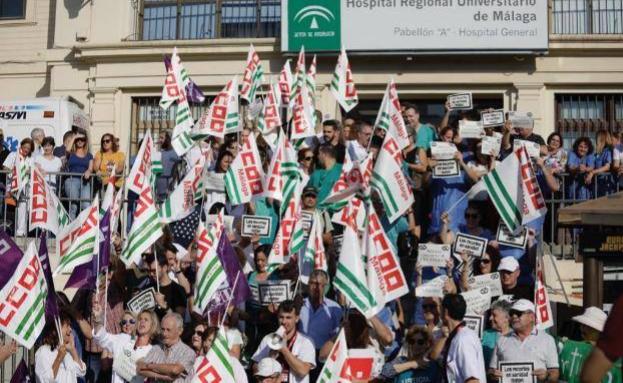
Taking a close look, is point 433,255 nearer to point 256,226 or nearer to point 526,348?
point 526,348

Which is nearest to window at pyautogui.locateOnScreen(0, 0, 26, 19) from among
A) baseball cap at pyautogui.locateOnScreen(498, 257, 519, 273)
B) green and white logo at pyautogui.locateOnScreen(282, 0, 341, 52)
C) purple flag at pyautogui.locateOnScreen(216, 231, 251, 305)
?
green and white logo at pyautogui.locateOnScreen(282, 0, 341, 52)

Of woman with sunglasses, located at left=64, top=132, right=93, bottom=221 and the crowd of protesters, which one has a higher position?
woman with sunglasses, located at left=64, top=132, right=93, bottom=221

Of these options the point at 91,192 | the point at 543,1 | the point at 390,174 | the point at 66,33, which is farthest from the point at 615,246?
the point at 66,33

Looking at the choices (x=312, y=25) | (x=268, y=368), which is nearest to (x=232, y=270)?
(x=268, y=368)

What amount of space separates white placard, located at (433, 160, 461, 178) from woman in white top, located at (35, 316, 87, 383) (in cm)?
394

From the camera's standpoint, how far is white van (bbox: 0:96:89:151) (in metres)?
19.4

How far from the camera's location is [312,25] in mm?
20891

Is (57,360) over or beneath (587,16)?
beneath

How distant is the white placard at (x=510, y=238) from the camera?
39.1 feet

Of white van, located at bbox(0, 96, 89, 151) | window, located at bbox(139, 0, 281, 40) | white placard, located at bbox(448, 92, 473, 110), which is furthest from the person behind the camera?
window, located at bbox(139, 0, 281, 40)

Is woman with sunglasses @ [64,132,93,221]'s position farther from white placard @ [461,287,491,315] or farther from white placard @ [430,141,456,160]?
white placard @ [461,287,491,315]

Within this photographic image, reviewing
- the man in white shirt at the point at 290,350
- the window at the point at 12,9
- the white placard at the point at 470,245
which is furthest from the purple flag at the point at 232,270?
the window at the point at 12,9

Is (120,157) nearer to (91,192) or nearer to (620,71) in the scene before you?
(91,192)

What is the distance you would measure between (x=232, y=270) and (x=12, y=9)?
14.0m
